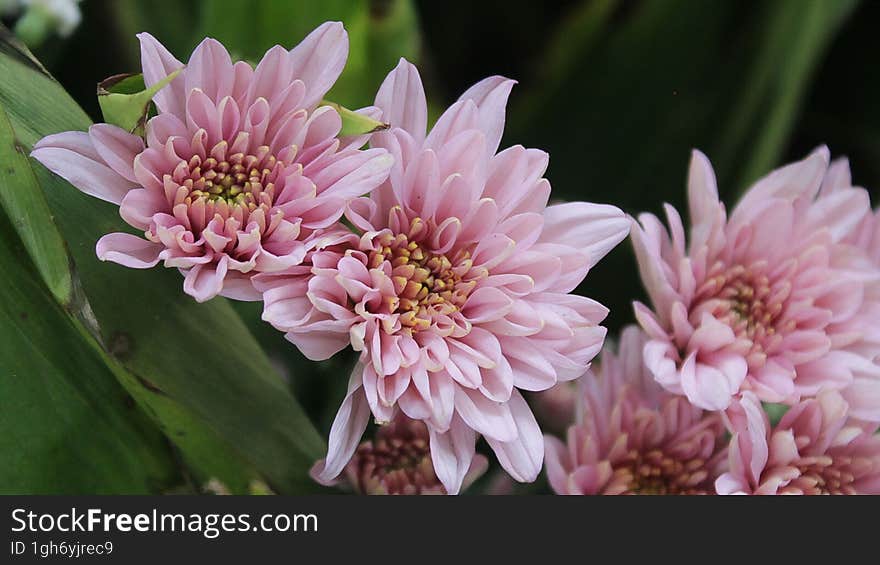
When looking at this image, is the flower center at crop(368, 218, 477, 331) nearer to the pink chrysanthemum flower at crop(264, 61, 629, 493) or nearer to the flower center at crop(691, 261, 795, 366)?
the pink chrysanthemum flower at crop(264, 61, 629, 493)

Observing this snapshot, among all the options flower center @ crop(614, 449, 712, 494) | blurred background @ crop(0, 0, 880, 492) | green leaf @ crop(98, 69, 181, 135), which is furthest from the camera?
blurred background @ crop(0, 0, 880, 492)

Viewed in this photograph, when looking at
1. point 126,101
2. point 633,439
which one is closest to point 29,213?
point 126,101

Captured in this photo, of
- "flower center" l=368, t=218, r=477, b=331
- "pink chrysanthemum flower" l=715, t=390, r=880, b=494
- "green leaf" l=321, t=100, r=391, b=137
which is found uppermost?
"green leaf" l=321, t=100, r=391, b=137

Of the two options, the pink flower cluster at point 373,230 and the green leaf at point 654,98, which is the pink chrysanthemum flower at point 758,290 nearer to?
the pink flower cluster at point 373,230

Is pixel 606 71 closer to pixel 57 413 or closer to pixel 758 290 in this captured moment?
pixel 758 290

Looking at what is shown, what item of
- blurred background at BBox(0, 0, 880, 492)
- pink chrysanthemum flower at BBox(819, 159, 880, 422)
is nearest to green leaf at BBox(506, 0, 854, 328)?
blurred background at BBox(0, 0, 880, 492)

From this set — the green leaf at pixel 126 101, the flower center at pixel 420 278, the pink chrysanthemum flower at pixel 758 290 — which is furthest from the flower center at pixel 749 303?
the green leaf at pixel 126 101

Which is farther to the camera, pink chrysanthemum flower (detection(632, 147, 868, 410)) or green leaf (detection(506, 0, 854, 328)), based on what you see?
green leaf (detection(506, 0, 854, 328))
